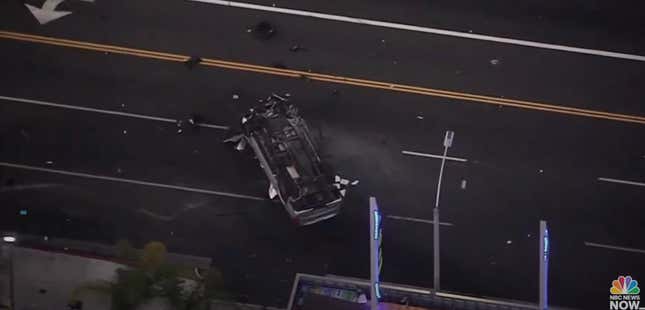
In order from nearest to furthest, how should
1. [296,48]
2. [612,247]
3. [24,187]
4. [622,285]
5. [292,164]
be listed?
[292,164] < [622,285] < [612,247] < [24,187] < [296,48]

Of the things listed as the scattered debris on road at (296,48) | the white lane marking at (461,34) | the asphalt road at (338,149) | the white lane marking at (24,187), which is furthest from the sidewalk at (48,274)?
the white lane marking at (461,34)

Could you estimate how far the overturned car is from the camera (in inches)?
822

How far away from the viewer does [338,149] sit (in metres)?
22.2

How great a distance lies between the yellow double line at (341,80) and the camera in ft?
74.0

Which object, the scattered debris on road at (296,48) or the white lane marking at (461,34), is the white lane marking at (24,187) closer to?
the scattered debris on road at (296,48)

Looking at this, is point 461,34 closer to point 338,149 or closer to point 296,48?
point 296,48

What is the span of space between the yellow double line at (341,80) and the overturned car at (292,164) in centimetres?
152

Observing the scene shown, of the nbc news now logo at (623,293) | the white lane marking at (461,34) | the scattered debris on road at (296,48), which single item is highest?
the white lane marking at (461,34)

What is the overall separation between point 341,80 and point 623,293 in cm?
964

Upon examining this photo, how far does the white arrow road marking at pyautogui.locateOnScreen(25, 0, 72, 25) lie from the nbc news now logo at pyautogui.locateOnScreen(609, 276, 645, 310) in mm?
17094

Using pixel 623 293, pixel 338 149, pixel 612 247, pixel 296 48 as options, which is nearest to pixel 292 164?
pixel 338 149

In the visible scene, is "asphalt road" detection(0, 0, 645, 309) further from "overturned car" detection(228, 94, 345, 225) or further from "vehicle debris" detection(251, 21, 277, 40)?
"overturned car" detection(228, 94, 345, 225)

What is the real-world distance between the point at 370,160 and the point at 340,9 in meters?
4.52

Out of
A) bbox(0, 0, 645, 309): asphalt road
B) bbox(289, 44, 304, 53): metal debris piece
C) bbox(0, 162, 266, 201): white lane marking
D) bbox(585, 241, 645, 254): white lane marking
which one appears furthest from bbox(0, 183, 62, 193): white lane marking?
bbox(585, 241, 645, 254): white lane marking
